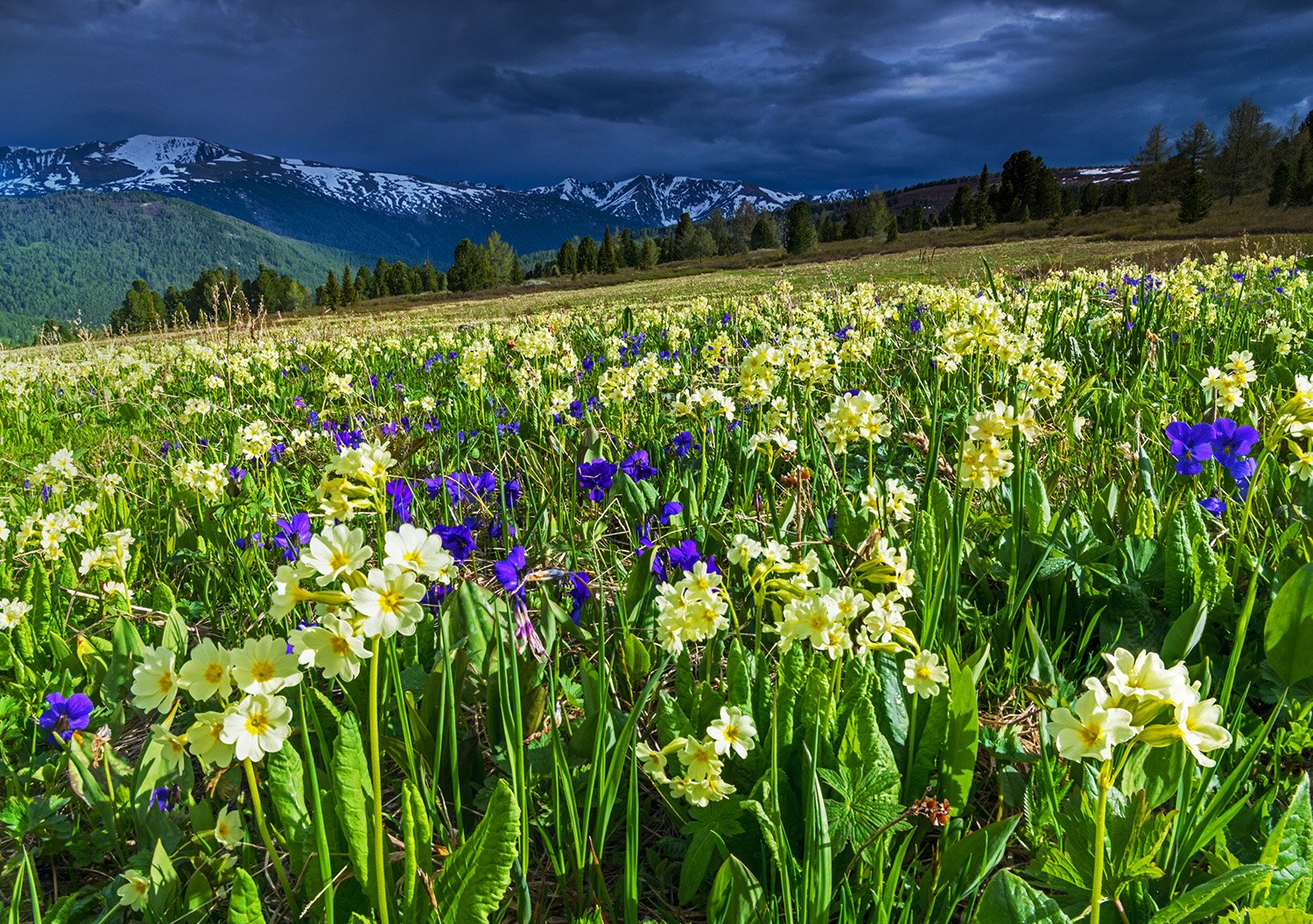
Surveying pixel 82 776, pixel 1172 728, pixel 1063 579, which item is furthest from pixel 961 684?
pixel 82 776

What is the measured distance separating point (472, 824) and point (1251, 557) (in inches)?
102

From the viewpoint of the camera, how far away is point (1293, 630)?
195 centimetres

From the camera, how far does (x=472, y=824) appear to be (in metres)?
2.01

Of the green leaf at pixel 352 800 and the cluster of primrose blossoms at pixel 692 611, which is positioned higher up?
the cluster of primrose blossoms at pixel 692 611

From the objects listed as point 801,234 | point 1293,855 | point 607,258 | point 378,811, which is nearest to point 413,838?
point 378,811

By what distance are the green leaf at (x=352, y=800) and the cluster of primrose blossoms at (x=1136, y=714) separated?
137 centimetres

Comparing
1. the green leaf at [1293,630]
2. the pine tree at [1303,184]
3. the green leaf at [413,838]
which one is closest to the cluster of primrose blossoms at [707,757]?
the green leaf at [413,838]

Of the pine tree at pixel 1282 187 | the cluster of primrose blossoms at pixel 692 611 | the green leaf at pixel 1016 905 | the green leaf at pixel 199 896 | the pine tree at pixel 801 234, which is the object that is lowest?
the green leaf at pixel 199 896

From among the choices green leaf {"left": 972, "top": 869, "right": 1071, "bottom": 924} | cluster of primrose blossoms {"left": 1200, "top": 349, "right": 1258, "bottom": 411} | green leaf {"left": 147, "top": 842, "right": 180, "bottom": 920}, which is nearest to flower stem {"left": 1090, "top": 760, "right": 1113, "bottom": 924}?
green leaf {"left": 972, "top": 869, "right": 1071, "bottom": 924}

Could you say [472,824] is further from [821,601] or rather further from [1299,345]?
[1299,345]

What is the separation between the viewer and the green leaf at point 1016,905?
136 cm

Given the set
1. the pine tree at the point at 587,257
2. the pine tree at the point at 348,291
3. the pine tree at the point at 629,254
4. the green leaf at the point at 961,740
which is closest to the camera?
the green leaf at the point at 961,740

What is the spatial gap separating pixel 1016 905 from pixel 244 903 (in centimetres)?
145

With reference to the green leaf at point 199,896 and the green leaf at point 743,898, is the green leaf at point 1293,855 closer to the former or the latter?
the green leaf at point 743,898
